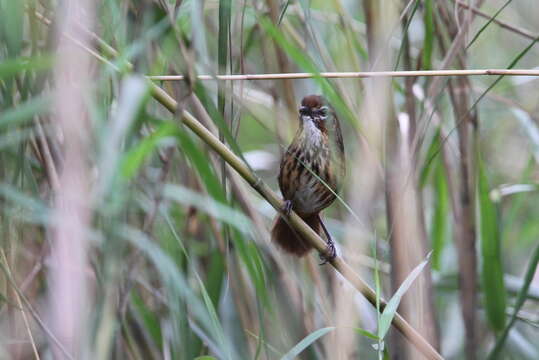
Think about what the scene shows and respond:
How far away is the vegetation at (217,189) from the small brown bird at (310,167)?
5 cm

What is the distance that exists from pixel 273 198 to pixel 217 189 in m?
0.24

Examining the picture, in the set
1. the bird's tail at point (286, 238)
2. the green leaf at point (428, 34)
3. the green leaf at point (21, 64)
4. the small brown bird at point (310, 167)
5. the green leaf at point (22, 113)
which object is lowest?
the bird's tail at point (286, 238)

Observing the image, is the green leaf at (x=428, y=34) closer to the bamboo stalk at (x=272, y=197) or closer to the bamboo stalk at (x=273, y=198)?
the bamboo stalk at (x=272, y=197)

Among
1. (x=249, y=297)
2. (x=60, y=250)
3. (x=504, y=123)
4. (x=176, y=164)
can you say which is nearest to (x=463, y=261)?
(x=249, y=297)

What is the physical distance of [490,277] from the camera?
221 centimetres

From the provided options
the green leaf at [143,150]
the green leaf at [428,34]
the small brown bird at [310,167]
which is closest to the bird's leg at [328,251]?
the small brown bird at [310,167]

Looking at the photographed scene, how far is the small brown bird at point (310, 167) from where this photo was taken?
2383 millimetres

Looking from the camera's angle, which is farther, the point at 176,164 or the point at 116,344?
the point at 176,164

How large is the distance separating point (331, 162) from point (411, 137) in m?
0.38

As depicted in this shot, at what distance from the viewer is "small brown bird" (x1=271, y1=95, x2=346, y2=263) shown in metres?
2.38

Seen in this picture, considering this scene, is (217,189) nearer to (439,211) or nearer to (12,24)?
(12,24)

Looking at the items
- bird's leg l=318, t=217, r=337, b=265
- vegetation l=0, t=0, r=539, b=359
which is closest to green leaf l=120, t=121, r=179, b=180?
vegetation l=0, t=0, r=539, b=359

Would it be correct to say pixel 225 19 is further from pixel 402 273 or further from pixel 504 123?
pixel 504 123

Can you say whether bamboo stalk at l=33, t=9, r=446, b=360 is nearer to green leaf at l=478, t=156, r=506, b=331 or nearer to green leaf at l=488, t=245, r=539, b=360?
green leaf at l=488, t=245, r=539, b=360
